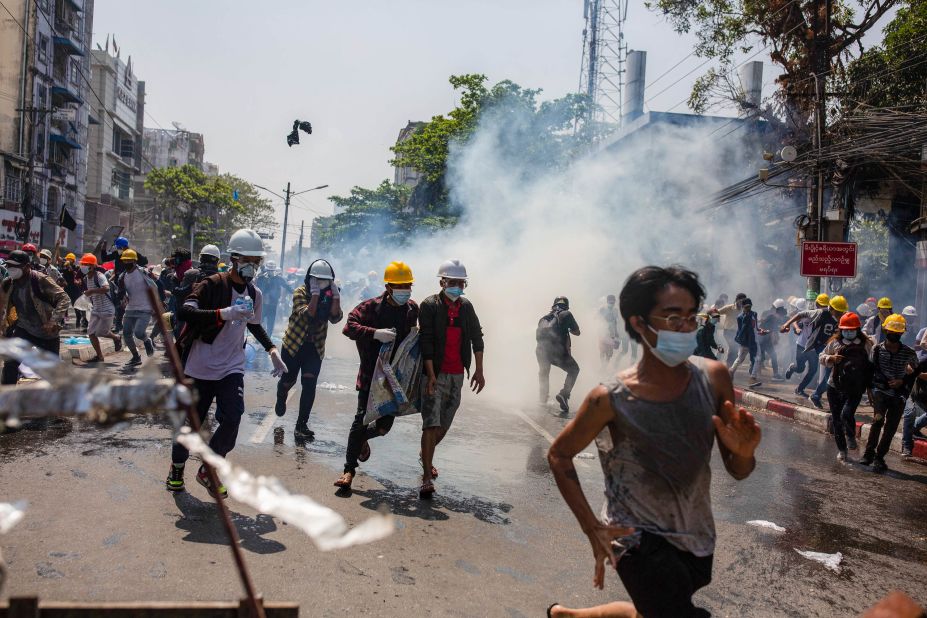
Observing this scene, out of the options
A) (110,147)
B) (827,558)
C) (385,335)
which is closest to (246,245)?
(385,335)

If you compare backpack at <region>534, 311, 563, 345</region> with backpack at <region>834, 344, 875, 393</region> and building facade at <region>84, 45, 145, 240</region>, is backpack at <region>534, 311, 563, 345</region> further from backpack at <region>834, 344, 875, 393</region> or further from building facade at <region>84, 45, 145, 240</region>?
building facade at <region>84, 45, 145, 240</region>

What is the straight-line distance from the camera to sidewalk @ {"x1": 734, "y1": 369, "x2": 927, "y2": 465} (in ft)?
34.1

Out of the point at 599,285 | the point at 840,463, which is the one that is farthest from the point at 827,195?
the point at 840,463

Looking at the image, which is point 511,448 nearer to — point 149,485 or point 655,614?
point 149,485

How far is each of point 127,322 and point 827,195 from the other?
17.0 m

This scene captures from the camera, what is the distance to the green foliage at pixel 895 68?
19719 mm

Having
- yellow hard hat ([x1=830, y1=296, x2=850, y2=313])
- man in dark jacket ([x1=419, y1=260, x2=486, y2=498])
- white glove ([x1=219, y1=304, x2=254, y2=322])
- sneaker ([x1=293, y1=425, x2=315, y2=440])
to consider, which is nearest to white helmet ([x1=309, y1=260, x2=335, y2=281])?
sneaker ([x1=293, y1=425, x2=315, y2=440])

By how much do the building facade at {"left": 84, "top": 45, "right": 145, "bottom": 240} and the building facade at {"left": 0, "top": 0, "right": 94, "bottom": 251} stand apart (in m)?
4.96

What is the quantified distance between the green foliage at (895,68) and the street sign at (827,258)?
6.61m

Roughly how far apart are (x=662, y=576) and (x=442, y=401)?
3745mm

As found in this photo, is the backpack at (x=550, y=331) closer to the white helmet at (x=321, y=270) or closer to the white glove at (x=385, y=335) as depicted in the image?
the white helmet at (x=321, y=270)

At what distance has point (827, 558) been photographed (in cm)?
525

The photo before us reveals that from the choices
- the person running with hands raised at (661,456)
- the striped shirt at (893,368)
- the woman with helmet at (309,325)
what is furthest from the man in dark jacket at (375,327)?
the striped shirt at (893,368)

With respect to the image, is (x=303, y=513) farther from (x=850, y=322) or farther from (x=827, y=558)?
(x=850, y=322)
